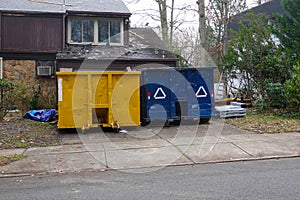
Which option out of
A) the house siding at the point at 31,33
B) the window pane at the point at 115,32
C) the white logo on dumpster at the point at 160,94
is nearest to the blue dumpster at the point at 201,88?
the white logo on dumpster at the point at 160,94

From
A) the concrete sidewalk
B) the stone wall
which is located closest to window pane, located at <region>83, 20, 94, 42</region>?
the stone wall

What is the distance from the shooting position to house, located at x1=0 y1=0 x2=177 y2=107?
54.6ft

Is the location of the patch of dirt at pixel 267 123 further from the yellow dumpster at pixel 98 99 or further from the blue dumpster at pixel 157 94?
the yellow dumpster at pixel 98 99

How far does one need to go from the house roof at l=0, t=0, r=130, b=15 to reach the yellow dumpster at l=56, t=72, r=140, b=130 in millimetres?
8186

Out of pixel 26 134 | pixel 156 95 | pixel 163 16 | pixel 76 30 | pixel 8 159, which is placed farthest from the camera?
pixel 163 16

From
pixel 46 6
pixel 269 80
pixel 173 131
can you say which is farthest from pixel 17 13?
pixel 269 80

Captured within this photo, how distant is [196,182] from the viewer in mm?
5777

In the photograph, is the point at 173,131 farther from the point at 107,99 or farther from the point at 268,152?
the point at 268,152

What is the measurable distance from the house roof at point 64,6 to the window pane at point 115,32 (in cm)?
67

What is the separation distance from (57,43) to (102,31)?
2507 millimetres

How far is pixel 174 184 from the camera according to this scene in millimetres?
5691

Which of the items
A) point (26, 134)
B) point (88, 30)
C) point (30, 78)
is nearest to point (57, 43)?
point (88, 30)

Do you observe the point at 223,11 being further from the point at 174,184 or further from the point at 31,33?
the point at 174,184

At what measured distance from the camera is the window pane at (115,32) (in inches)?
727
